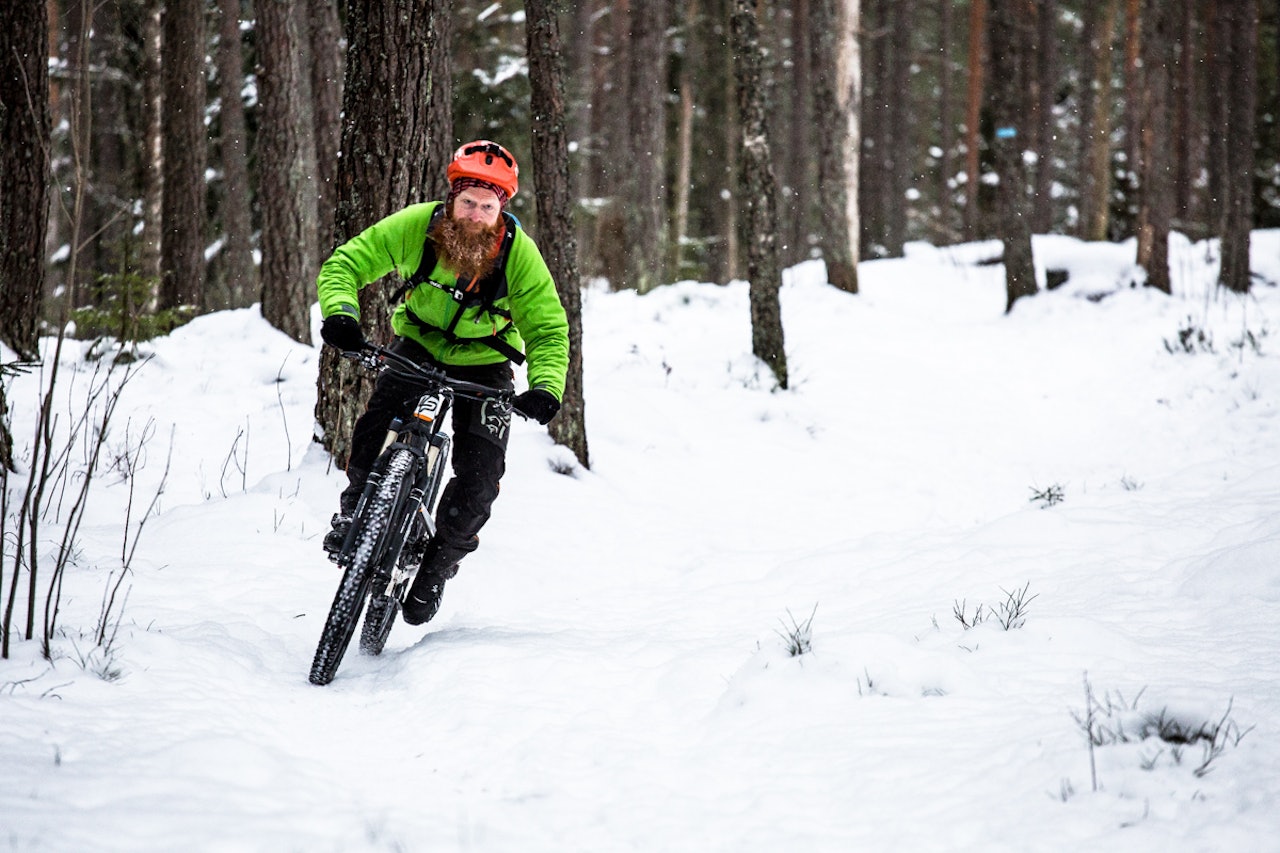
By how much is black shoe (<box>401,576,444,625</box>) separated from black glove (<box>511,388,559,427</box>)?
1127 mm

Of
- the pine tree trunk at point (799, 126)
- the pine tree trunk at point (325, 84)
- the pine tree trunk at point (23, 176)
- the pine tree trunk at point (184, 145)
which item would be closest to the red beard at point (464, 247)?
the pine tree trunk at point (23, 176)

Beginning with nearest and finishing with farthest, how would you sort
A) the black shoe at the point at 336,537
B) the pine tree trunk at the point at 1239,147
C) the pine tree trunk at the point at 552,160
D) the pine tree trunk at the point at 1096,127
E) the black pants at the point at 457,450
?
1. the black shoe at the point at 336,537
2. the black pants at the point at 457,450
3. the pine tree trunk at the point at 552,160
4. the pine tree trunk at the point at 1239,147
5. the pine tree trunk at the point at 1096,127

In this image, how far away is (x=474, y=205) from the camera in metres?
4.32

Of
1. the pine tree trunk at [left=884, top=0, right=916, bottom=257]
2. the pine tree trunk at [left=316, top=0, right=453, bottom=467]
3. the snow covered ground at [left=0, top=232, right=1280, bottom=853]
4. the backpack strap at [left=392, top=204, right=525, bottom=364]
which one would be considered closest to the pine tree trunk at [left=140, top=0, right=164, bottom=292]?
the snow covered ground at [left=0, top=232, right=1280, bottom=853]

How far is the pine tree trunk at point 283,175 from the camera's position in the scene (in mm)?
10586

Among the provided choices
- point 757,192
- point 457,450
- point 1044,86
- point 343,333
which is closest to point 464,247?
point 343,333

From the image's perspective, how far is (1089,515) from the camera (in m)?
6.51

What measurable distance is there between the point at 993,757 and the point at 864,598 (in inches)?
96.3

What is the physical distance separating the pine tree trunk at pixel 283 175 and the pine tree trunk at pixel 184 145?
1.73 meters

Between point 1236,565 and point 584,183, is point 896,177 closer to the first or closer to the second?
point 584,183

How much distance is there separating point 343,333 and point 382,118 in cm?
265

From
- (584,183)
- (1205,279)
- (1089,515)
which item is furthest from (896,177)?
(1089,515)

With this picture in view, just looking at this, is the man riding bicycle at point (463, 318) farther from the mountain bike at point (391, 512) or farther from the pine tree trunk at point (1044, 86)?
the pine tree trunk at point (1044, 86)

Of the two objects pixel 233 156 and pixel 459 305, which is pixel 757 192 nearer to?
pixel 459 305
